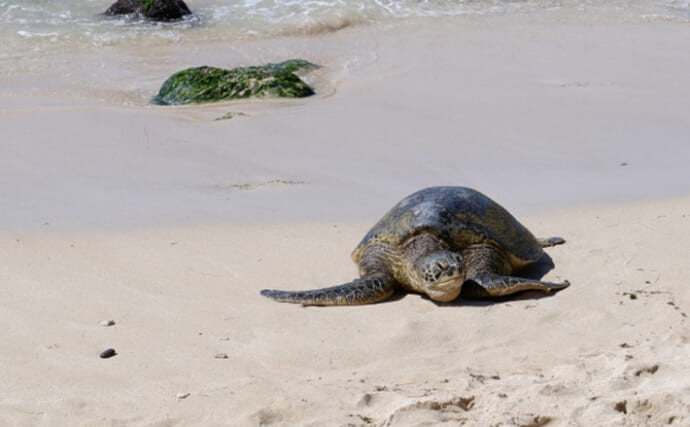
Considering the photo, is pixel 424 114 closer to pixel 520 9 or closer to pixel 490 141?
pixel 490 141

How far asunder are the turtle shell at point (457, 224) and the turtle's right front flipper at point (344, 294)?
347mm

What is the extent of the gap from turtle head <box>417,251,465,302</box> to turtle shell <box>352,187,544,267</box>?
0.32 meters

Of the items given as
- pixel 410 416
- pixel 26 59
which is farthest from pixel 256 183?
pixel 26 59

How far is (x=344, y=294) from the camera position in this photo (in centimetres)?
449

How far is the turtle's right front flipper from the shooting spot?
14.6ft

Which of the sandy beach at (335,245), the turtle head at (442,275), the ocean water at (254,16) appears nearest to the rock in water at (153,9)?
the ocean water at (254,16)

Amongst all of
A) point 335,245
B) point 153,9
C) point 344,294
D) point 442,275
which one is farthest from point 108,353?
point 153,9

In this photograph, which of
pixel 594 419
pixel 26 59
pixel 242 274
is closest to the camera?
pixel 594 419

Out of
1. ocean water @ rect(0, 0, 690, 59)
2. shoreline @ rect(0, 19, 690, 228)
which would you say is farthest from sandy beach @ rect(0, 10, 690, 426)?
ocean water @ rect(0, 0, 690, 59)

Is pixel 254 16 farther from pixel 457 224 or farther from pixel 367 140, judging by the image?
pixel 457 224

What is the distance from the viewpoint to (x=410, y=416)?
122 inches

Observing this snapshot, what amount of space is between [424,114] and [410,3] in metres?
7.61

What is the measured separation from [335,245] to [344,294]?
0.91m

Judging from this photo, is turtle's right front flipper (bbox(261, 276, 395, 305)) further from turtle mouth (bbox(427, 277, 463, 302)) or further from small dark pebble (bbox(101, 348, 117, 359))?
small dark pebble (bbox(101, 348, 117, 359))
